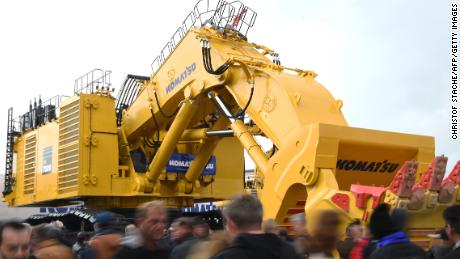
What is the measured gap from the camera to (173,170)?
13523mm

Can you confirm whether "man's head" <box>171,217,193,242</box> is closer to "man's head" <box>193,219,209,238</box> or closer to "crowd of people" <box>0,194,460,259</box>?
"man's head" <box>193,219,209,238</box>

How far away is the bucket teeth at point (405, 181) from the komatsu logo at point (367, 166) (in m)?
1.48

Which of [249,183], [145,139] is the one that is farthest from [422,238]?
[249,183]

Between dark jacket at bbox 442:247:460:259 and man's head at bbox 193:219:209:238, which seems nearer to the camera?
dark jacket at bbox 442:247:460:259

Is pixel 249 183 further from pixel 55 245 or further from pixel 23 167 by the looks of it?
pixel 55 245

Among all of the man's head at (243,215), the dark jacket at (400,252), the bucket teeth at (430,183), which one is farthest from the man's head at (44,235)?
the bucket teeth at (430,183)

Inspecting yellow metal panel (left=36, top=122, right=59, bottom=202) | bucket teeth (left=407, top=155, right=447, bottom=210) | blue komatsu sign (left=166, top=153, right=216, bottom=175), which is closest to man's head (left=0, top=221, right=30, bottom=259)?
bucket teeth (left=407, top=155, right=447, bottom=210)

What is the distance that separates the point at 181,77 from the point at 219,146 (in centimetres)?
354

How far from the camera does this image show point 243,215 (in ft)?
11.7

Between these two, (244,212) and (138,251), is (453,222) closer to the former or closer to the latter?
(244,212)

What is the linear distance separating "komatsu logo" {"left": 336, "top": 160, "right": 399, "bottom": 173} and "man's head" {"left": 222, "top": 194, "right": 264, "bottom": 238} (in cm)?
503

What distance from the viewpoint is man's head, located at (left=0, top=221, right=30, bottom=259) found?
4.07 m

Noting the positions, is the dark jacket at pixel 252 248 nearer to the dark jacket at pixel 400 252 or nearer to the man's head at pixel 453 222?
the dark jacket at pixel 400 252

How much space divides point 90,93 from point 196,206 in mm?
3853
